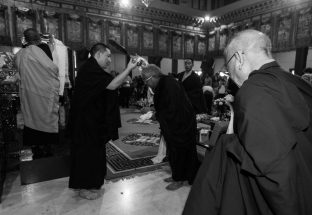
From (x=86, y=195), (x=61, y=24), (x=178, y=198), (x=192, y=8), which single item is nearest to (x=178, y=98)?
(x=178, y=198)

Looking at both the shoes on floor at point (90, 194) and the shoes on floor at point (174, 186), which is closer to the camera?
the shoes on floor at point (90, 194)

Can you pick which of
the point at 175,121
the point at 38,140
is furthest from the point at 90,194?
the point at 175,121

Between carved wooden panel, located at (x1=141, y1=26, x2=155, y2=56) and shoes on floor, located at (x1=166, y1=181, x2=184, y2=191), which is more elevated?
carved wooden panel, located at (x1=141, y1=26, x2=155, y2=56)

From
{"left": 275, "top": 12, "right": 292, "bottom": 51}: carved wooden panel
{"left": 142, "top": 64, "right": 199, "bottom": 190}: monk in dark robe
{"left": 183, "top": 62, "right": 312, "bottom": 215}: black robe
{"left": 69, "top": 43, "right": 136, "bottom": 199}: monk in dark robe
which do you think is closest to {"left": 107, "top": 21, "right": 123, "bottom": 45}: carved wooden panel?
{"left": 275, "top": 12, "right": 292, "bottom": 51}: carved wooden panel

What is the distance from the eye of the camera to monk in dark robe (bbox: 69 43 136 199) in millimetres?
2363

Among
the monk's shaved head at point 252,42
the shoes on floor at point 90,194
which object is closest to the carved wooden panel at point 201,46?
the shoes on floor at point 90,194

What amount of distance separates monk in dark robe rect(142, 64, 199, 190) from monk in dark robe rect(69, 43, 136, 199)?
0.53 m

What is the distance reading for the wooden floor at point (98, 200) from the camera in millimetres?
2301

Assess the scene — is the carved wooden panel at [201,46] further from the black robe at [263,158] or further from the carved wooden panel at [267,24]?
the black robe at [263,158]

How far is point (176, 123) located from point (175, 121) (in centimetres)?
3

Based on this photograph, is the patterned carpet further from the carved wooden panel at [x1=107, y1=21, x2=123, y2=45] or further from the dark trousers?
the carved wooden panel at [x1=107, y1=21, x2=123, y2=45]

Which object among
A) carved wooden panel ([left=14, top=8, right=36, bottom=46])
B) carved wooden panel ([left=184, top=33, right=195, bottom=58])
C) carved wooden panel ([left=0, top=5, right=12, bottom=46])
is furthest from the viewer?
carved wooden panel ([left=184, top=33, right=195, bottom=58])

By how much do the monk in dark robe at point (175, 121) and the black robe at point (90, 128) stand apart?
528 mm

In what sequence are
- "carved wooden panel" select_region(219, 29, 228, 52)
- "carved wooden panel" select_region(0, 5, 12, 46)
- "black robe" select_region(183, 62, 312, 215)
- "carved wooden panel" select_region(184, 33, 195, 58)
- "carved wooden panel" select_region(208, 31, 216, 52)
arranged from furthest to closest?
"carved wooden panel" select_region(208, 31, 216, 52)
"carved wooden panel" select_region(184, 33, 195, 58)
"carved wooden panel" select_region(219, 29, 228, 52)
"carved wooden panel" select_region(0, 5, 12, 46)
"black robe" select_region(183, 62, 312, 215)
